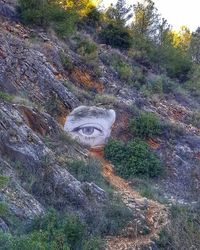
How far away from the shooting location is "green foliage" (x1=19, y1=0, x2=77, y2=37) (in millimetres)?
21311

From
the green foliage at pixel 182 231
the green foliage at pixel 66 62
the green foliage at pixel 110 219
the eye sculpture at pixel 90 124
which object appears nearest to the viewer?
the green foliage at pixel 182 231

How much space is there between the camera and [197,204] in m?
12.9

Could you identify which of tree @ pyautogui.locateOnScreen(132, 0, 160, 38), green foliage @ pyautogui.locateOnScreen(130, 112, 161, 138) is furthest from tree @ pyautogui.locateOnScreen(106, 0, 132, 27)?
green foliage @ pyautogui.locateOnScreen(130, 112, 161, 138)

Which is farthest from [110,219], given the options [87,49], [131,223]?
[87,49]

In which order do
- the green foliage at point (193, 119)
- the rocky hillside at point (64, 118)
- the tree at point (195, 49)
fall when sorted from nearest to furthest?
the rocky hillside at point (64, 118), the green foliage at point (193, 119), the tree at point (195, 49)

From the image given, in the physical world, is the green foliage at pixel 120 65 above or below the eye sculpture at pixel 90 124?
above

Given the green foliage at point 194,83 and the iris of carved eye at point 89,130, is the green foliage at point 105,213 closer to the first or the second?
the iris of carved eye at point 89,130

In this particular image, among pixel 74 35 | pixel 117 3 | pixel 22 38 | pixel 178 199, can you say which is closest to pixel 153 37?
pixel 117 3

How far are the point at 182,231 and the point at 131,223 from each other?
5.37ft

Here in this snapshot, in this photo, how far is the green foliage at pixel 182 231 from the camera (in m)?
9.97

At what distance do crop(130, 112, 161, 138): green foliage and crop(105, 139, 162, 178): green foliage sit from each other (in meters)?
0.86

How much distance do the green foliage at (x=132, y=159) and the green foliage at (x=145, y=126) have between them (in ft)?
2.83

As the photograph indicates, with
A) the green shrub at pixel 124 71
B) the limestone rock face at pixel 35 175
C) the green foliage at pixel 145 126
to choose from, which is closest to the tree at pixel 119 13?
the green shrub at pixel 124 71

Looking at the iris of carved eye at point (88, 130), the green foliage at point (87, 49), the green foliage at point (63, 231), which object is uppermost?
the green foliage at point (87, 49)
